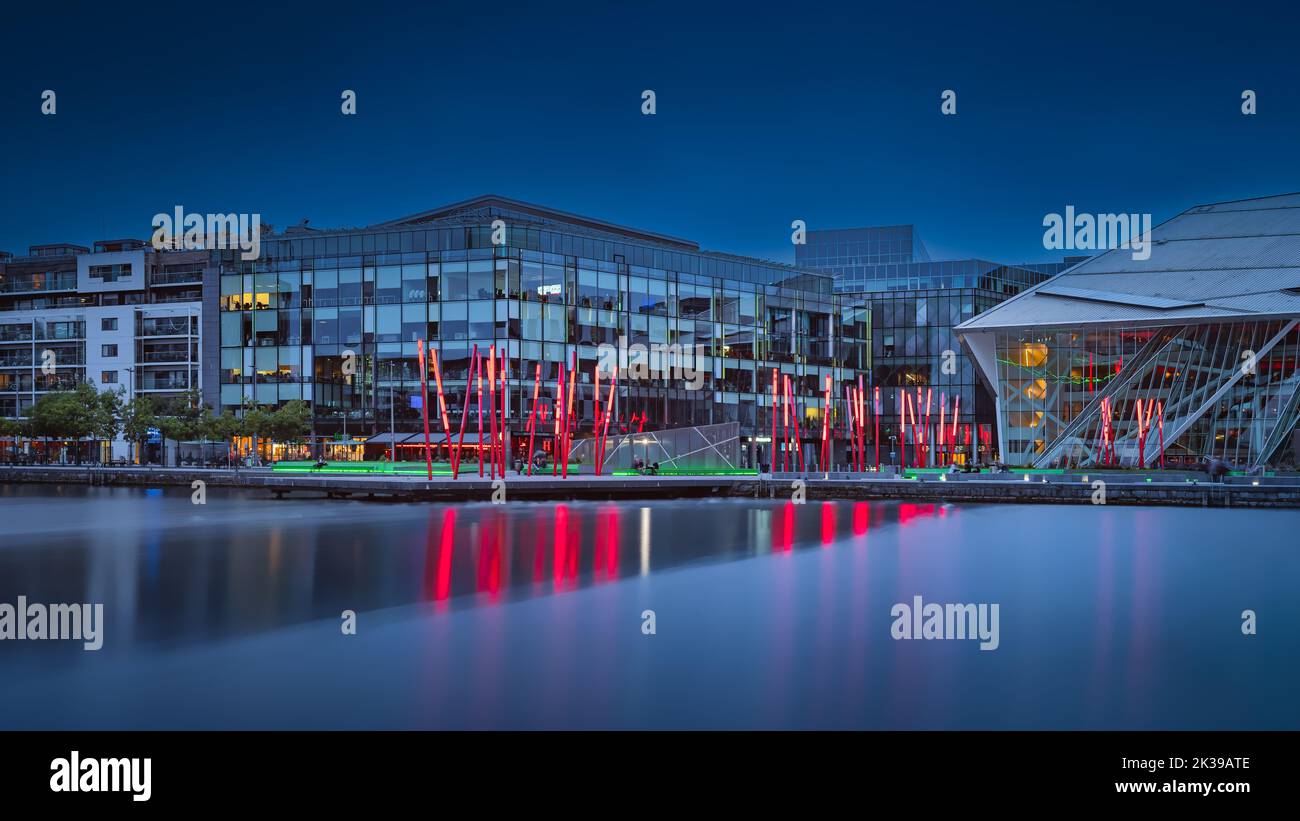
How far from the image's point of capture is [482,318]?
87.8 m

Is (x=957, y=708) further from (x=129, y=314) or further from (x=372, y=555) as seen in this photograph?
(x=129, y=314)

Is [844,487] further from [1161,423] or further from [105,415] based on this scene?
[105,415]

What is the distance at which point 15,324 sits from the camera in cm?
12294

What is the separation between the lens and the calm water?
51.5 ft

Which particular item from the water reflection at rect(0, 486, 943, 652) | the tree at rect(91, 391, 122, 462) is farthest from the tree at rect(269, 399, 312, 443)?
the water reflection at rect(0, 486, 943, 652)

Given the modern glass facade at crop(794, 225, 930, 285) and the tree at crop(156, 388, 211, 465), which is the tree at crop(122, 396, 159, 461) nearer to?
the tree at crop(156, 388, 211, 465)

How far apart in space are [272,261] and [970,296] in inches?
2728

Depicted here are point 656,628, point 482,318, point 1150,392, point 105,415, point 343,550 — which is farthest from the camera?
point 105,415

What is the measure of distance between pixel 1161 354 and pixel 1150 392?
3.00 m

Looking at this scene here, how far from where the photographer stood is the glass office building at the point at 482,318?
88.8 meters

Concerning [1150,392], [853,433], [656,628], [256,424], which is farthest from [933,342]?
[656,628]

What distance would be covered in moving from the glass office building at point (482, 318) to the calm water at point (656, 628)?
4830cm

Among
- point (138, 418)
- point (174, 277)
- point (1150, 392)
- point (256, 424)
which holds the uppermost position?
point (174, 277)
